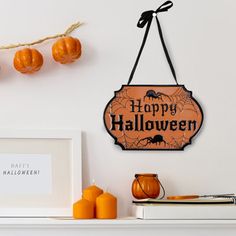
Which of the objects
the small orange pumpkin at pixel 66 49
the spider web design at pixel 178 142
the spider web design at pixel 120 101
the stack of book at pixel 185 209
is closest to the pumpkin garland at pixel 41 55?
the small orange pumpkin at pixel 66 49

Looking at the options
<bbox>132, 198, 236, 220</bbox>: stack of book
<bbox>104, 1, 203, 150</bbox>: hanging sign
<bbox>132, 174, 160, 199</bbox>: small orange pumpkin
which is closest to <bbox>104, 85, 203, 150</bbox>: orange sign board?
<bbox>104, 1, 203, 150</bbox>: hanging sign

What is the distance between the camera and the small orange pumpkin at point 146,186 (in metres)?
1.91

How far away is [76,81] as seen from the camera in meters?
2.04

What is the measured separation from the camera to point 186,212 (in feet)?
5.95

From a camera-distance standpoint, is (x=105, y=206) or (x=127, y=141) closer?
(x=105, y=206)

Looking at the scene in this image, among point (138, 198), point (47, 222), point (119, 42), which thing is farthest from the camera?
point (119, 42)

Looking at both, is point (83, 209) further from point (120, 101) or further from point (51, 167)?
point (120, 101)

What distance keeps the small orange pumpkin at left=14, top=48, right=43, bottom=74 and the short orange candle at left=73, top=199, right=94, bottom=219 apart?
18.4 inches

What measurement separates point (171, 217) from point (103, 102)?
473 mm

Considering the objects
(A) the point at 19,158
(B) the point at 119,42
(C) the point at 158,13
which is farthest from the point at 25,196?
(C) the point at 158,13

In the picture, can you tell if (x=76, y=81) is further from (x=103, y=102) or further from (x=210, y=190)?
(x=210, y=190)

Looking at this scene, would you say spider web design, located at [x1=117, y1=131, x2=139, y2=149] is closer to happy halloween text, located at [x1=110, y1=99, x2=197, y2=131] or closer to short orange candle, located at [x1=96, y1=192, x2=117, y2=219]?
happy halloween text, located at [x1=110, y1=99, x2=197, y2=131]

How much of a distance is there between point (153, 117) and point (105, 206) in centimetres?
37

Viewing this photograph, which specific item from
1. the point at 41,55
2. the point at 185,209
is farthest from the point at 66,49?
the point at 185,209
